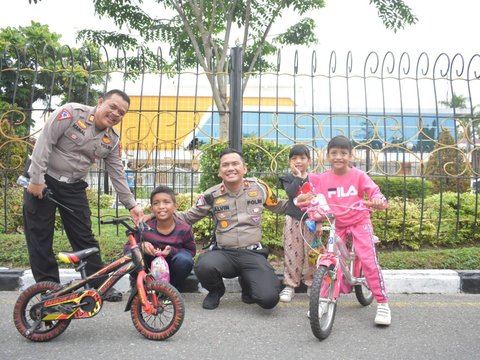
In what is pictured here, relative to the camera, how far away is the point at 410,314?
11.6 feet

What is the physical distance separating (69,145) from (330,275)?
2.08m

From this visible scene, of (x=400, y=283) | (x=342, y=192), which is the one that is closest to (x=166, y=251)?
(x=342, y=192)

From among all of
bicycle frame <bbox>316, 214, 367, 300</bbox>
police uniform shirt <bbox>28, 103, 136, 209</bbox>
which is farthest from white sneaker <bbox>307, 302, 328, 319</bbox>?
police uniform shirt <bbox>28, 103, 136, 209</bbox>

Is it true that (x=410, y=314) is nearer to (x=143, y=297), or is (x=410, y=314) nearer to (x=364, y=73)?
(x=143, y=297)

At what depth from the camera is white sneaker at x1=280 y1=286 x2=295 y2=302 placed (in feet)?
12.7

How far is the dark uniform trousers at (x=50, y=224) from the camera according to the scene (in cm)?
350

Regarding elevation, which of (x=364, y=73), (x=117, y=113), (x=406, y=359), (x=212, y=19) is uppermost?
(x=212, y=19)

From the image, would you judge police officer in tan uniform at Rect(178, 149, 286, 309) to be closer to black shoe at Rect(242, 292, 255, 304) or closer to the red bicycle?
black shoe at Rect(242, 292, 255, 304)

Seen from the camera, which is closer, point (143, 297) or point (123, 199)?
point (143, 297)

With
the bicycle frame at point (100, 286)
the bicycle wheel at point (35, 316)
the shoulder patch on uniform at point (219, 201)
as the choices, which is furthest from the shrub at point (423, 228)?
the bicycle wheel at point (35, 316)

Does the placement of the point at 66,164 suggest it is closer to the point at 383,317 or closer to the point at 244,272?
the point at 244,272

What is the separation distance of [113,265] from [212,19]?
6.71 m

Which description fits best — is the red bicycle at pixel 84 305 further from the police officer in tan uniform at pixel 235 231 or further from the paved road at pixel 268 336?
the police officer in tan uniform at pixel 235 231

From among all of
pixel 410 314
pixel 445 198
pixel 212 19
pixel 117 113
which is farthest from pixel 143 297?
pixel 212 19
